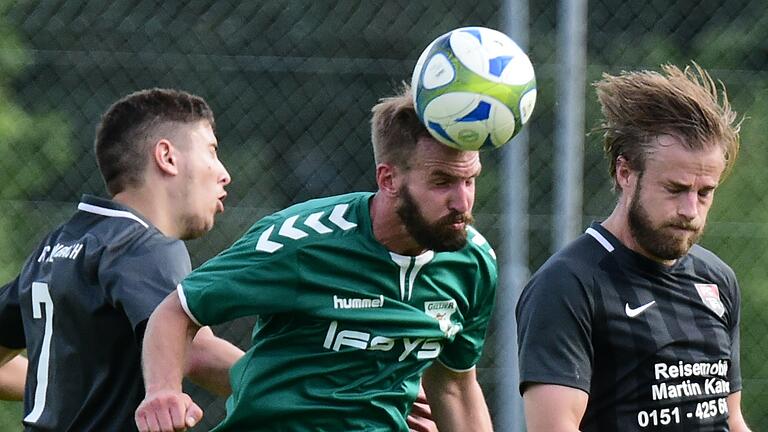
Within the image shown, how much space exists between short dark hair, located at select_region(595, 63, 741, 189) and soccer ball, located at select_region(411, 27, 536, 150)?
33cm

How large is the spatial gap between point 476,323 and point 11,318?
1.48m

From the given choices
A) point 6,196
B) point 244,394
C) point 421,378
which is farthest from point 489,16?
point 244,394

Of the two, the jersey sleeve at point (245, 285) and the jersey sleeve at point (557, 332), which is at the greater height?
the jersey sleeve at point (245, 285)

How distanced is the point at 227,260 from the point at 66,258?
56 cm

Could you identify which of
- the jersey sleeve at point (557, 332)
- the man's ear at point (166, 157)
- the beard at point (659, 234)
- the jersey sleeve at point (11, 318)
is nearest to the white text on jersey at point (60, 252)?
the jersey sleeve at point (11, 318)

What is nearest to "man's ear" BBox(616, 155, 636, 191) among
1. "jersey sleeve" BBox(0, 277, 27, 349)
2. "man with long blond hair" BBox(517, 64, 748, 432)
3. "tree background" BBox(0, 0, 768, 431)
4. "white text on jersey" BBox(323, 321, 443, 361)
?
"man with long blond hair" BBox(517, 64, 748, 432)

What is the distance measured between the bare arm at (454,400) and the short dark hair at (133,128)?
3.59 ft

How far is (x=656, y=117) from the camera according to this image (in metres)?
3.86

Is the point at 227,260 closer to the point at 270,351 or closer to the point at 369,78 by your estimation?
the point at 270,351

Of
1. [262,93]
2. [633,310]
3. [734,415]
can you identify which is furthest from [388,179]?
[262,93]

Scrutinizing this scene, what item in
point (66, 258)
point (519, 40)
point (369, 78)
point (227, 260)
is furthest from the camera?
point (369, 78)

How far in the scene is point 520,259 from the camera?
19.7ft

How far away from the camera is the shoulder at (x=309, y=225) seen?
369 cm

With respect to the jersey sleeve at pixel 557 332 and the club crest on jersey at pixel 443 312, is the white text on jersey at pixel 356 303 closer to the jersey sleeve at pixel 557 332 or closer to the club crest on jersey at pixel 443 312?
the club crest on jersey at pixel 443 312
